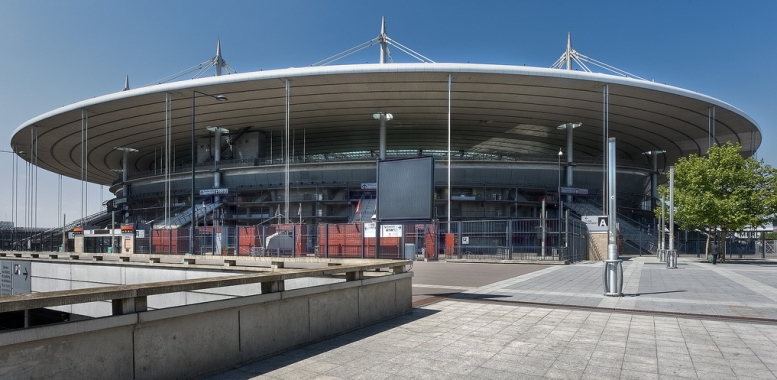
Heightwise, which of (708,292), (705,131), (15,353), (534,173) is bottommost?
(708,292)

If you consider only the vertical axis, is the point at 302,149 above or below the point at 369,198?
above

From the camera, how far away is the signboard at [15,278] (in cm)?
1939

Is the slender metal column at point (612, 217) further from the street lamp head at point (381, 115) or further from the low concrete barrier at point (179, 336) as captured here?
the street lamp head at point (381, 115)

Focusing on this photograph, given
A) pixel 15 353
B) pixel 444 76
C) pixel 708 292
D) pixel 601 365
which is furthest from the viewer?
pixel 444 76

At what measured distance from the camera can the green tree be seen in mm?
31328

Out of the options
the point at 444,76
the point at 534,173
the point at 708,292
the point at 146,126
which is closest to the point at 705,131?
the point at 534,173

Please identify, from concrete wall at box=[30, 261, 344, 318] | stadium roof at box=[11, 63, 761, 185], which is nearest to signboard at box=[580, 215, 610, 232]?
stadium roof at box=[11, 63, 761, 185]

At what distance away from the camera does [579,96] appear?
152 ft

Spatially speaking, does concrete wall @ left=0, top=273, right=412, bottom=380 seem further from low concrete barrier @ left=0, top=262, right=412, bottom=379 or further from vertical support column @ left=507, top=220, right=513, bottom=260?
vertical support column @ left=507, top=220, right=513, bottom=260

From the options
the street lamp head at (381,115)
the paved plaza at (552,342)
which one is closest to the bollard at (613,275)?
the paved plaza at (552,342)

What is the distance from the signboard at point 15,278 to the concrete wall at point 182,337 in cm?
1758

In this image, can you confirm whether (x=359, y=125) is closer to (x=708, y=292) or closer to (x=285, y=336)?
(x=708, y=292)

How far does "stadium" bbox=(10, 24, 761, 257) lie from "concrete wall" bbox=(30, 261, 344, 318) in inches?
528

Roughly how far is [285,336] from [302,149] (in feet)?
215
